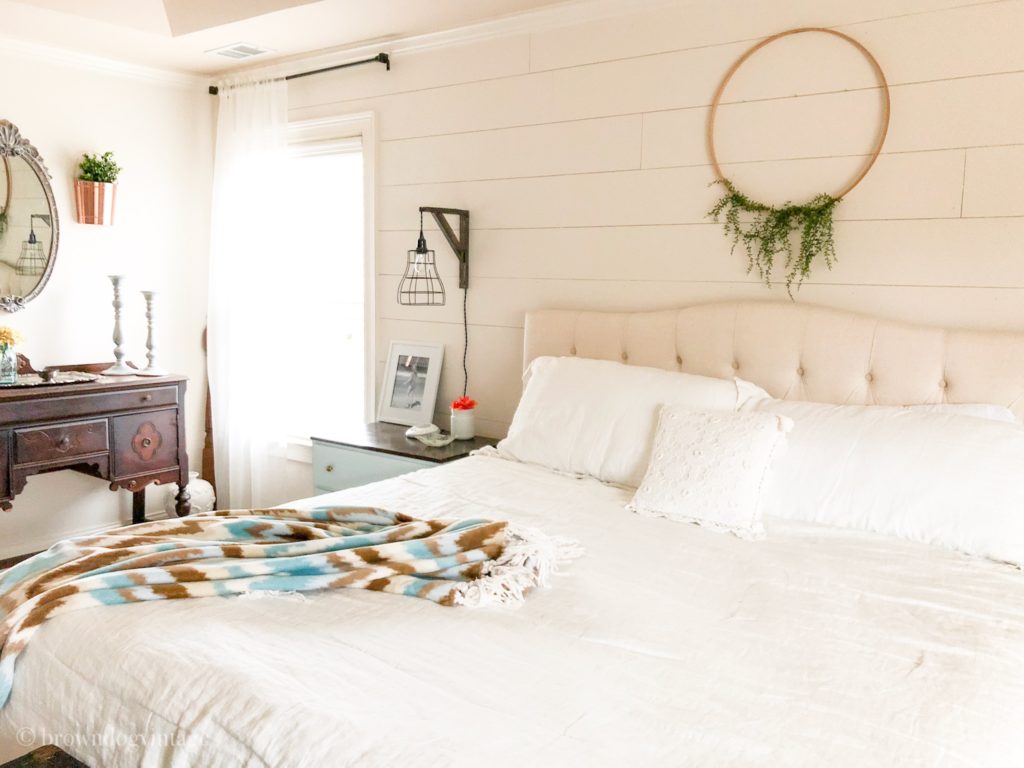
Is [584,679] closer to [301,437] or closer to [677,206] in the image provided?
[677,206]

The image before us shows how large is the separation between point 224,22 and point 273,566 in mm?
2520

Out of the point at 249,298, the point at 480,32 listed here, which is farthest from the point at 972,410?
the point at 249,298

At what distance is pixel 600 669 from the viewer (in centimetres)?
124

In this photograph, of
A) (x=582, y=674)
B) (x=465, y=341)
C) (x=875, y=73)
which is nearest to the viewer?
(x=582, y=674)

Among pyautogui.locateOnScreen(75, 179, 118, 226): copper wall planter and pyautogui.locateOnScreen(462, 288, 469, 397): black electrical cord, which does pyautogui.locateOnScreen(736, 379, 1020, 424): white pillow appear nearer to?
pyautogui.locateOnScreen(462, 288, 469, 397): black electrical cord

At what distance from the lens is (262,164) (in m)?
3.77

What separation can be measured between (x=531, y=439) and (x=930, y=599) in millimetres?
1293

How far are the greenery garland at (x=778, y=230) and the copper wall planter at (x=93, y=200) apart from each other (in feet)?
9.05

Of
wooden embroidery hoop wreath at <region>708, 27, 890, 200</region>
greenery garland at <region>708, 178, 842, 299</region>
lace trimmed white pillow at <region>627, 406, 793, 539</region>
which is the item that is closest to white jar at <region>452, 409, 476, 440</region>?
lace trimmed white pillow at <region>627, 406, 793, 539</region>

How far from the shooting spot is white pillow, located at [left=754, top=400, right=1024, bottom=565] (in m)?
1.77

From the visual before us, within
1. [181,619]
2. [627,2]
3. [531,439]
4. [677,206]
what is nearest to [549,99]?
[627,2]

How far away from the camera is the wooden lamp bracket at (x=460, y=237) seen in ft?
10.3

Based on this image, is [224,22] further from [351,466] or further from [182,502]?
[182,502]

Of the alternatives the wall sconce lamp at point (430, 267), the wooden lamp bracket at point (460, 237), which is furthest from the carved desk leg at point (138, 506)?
the wooden lamp bracket at point (460, 237)
